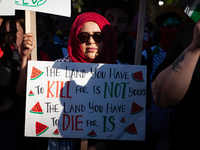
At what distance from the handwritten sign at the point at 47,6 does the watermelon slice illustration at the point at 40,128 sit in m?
0.93

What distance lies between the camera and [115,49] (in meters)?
2.02

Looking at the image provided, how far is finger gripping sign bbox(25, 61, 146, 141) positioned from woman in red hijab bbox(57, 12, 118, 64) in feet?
0.73

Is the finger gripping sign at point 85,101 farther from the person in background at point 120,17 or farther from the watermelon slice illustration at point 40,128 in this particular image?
the person in background at point 120,17

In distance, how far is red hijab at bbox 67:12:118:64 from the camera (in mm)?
1940

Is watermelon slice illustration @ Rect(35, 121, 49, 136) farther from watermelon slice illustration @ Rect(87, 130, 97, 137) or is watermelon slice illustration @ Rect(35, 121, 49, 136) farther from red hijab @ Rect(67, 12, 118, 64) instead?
red hijab @ Rect(67, 12, 118, 64)

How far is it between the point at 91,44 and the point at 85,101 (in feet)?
1.70

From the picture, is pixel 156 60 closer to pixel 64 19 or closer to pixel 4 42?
pixel 4 42

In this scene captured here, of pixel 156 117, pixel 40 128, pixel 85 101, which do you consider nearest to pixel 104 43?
pixel 85 101

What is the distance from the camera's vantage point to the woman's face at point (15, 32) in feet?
7.65

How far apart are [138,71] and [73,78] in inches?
20.9

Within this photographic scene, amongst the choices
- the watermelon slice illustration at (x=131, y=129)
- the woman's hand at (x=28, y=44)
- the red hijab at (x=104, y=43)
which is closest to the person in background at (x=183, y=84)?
the watermelon slice illustration at (x=131, y=129)

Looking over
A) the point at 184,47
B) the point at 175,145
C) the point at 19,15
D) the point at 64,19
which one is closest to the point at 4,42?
the point at 19,15

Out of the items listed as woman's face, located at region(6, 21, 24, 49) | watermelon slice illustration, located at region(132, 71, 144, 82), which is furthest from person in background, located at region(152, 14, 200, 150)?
woman's face, located at region(6, 21, 24, 49)

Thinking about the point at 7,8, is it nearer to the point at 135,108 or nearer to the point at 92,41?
the point at 92,41
